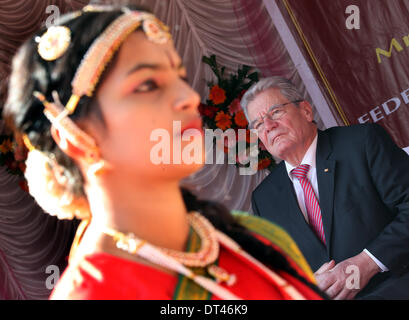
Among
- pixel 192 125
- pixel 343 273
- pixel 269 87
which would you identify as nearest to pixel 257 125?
pixel 269 87

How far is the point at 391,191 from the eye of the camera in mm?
2047

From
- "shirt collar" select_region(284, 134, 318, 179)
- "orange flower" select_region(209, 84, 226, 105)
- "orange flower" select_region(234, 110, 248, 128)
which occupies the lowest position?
"shirt collar" select_region(284, 134, 318, 179)

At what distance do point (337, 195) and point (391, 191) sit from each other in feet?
0.66

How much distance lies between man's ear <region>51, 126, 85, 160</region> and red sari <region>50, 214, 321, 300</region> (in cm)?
21

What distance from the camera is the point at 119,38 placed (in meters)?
1.04

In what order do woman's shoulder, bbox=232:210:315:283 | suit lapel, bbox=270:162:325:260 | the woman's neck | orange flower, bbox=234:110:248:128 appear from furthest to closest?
orange flower, bbox=234:110:248:128
suit lapel, bbox=270:162:325:260
woman's shoulder, bbox=232:210:315:283
the woman's neck

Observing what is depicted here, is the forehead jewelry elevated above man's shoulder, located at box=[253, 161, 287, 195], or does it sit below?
above

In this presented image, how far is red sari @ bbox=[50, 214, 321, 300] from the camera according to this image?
0.96 metres

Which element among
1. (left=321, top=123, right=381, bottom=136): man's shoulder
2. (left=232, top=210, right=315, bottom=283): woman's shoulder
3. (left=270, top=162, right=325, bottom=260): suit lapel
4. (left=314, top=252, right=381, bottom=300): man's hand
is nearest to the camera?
(left=232, top=210, right=315, bottom=283): woman's shoulder

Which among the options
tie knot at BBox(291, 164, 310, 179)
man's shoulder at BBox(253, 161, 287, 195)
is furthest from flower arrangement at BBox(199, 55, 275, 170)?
tie knot at BBox(291, 164, 310, 179)

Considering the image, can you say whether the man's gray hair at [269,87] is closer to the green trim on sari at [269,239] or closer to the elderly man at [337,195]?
the elderly man at [337,195]

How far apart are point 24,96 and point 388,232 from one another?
1.46 m

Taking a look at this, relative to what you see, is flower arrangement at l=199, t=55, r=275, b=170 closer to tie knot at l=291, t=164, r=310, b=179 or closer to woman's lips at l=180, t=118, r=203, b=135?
tie knot at l=291, t=164, r=310, b=179
